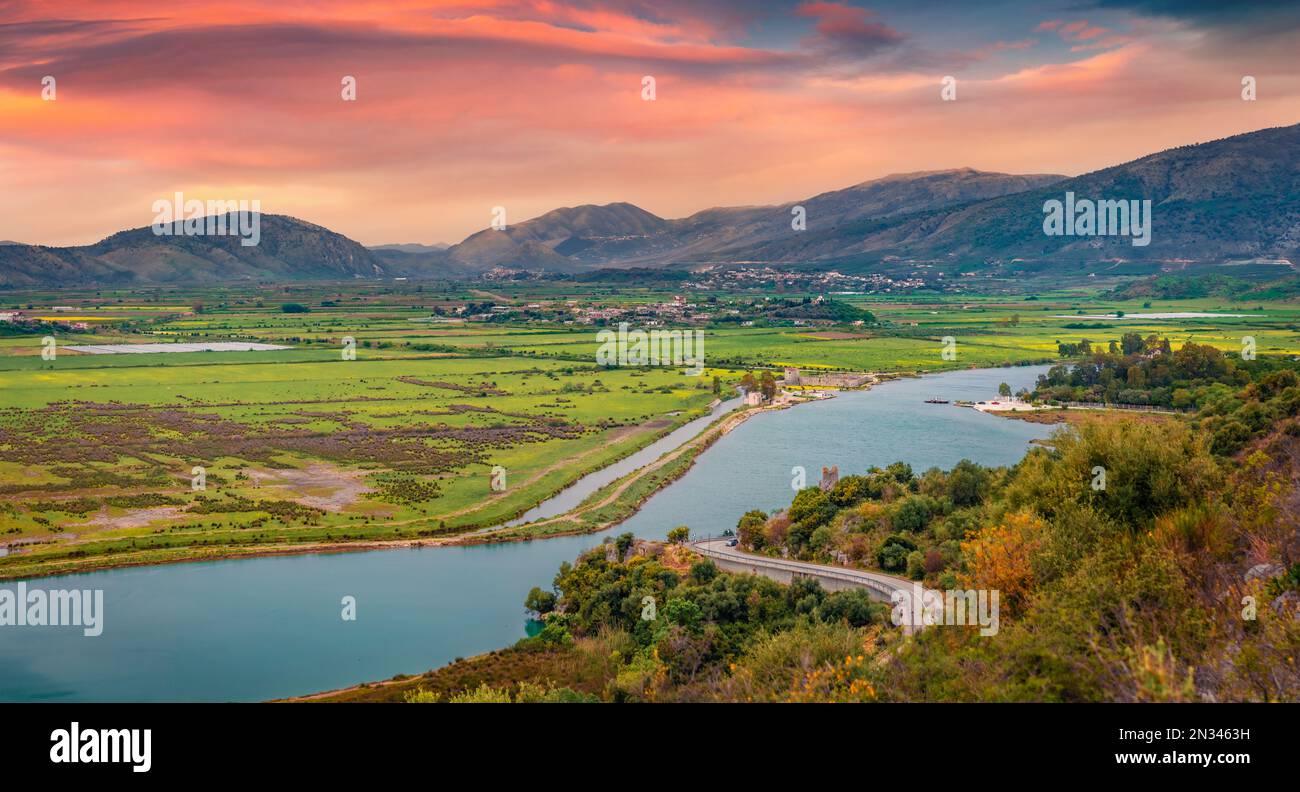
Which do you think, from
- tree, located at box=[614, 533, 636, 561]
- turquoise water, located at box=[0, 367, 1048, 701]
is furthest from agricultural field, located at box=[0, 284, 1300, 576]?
tree, located at box=[614, 533, 636, 561]

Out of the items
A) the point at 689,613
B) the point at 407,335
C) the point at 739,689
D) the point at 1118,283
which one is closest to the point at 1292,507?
the point at 739,689

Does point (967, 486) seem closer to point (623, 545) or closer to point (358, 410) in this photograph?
point (623, 545)

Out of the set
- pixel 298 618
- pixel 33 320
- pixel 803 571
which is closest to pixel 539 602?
pixel 298 618

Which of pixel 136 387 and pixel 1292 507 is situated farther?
pixel 136 387

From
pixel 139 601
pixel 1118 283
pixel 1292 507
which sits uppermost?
pixel 1118 283

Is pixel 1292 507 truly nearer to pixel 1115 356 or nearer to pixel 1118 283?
pixel 1115 356

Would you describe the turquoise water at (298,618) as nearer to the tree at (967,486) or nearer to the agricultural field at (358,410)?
the agricultural field at (358,410)

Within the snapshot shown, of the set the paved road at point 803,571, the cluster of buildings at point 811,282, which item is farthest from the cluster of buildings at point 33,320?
the paved road at point 803,571
